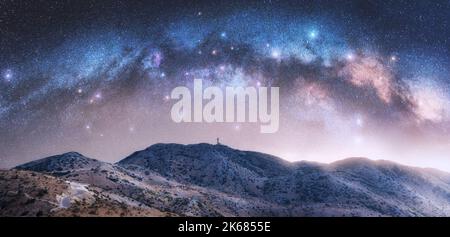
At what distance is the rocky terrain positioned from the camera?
49156 millimetres

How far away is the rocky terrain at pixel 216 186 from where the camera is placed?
161ft

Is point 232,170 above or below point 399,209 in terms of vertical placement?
above

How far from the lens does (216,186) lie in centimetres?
11462

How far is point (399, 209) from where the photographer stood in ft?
347

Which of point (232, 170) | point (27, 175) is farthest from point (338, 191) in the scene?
point (27, 175)

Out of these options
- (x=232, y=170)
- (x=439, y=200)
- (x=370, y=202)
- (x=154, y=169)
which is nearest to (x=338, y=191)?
(x=370, y=202)

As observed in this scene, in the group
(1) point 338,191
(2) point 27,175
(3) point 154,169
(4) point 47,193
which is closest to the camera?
(4) point 47,193

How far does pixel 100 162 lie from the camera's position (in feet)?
332
